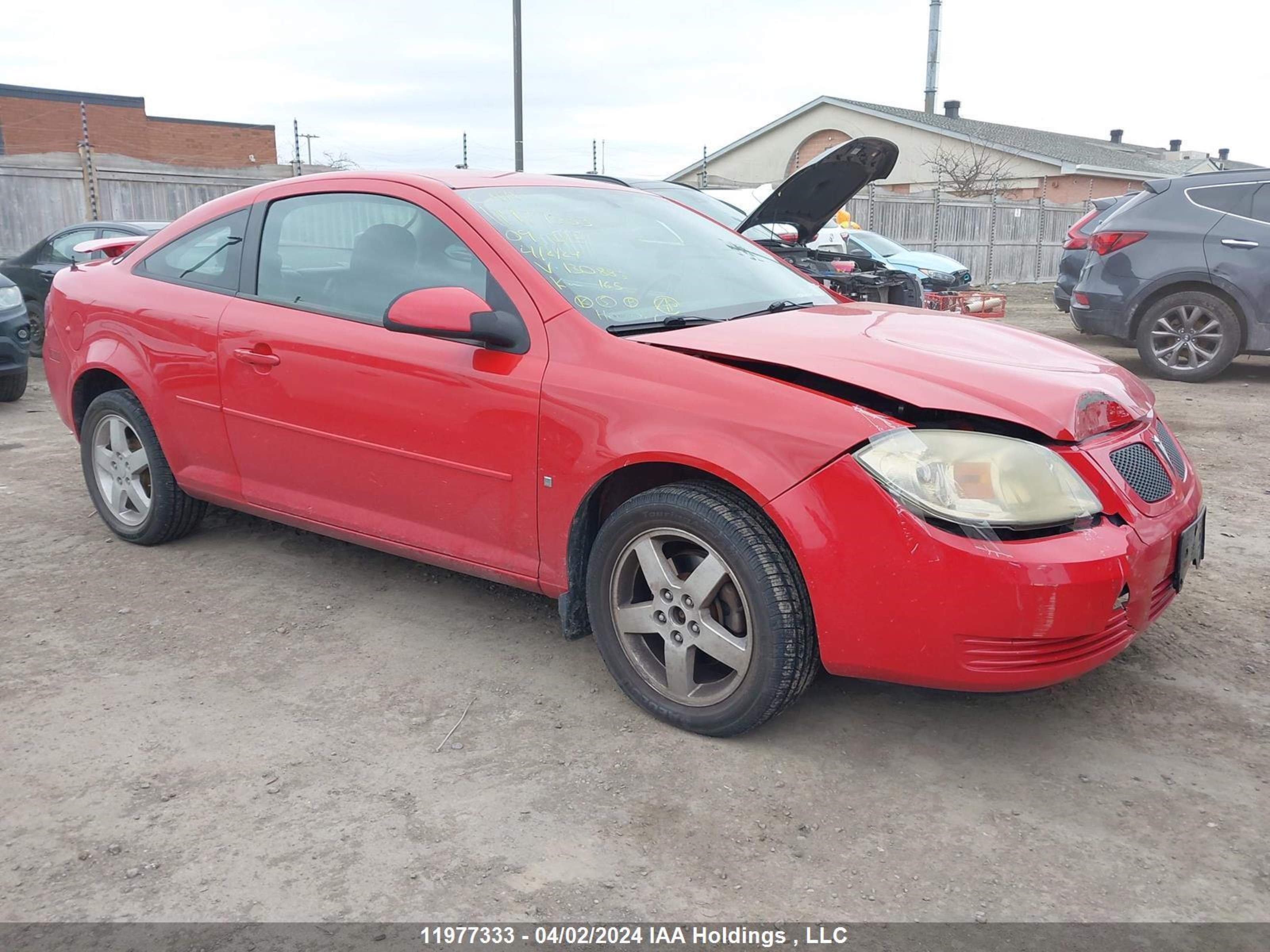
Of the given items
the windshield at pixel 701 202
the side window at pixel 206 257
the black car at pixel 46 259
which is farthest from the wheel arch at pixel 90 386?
the black car at pixel 46 259

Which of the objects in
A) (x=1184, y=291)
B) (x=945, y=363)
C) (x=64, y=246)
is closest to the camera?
(x=945, y=363)

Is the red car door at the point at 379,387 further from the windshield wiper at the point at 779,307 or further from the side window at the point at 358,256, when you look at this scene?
the windshield wiper at the point at 779,307

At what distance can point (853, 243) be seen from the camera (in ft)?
51.6

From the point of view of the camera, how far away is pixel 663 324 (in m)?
3.27

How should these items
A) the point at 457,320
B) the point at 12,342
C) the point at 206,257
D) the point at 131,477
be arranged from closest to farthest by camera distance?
1. the point at 457,320
2. the point at 206,257
3. the point at 131,477
4. the point at 12,342

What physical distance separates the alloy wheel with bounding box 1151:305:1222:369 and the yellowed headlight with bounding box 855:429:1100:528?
Answer: 7.19 m

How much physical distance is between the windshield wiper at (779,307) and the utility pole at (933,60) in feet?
138

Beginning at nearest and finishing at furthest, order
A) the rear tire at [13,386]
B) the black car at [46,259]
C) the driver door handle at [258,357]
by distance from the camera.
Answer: the driver door handle at [258,357], the rear tire at [13,386], the black car at [46,259]

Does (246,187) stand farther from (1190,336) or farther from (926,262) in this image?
(926,262)

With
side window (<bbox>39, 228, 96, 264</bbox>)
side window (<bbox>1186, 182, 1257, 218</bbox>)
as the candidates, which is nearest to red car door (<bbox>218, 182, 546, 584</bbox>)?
side window (<bbox>1186, 182, 1257, 218</bbox>)

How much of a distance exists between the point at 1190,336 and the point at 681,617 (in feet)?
25.0

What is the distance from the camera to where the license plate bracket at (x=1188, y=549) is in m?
2.90

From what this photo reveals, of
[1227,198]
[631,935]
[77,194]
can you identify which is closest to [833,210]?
[1227,198]

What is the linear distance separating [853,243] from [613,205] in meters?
12.5
